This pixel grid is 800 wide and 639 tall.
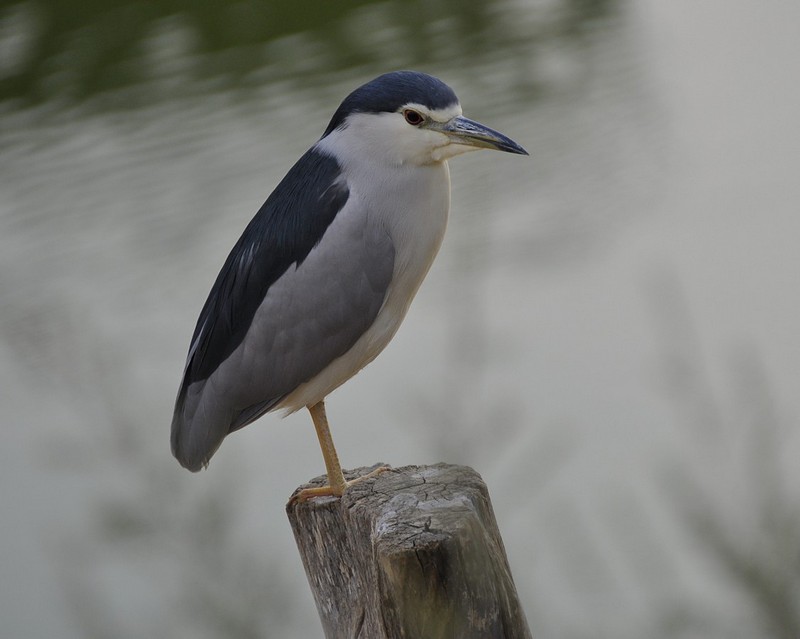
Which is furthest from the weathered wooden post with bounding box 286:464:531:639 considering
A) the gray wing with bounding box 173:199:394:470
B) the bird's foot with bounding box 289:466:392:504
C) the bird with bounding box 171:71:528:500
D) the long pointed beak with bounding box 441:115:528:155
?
the long pointed beak with bounding box 441:115:528:155

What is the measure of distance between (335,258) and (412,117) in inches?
17.5

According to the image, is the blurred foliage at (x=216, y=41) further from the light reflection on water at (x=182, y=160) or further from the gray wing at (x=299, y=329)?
the gray wing at (x=299, y=329)

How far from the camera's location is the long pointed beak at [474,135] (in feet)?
10.9

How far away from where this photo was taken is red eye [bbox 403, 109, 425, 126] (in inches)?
133

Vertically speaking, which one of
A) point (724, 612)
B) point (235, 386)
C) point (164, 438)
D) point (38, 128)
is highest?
point (38, 128)

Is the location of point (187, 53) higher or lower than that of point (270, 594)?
higher

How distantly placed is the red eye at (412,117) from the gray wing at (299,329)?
0.27m

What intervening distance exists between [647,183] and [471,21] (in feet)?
7.53

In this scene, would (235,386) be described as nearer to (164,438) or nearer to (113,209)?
(164,438)

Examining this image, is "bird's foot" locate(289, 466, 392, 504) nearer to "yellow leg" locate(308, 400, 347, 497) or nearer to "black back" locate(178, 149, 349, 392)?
"yellow leg" locate(308, 400, 347, 497)

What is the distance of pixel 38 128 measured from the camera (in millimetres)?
8172

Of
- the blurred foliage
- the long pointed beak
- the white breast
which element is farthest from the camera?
the blurred foliage

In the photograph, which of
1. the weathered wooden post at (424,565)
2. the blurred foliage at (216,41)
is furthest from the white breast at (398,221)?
the blurred foliage at (216,41)

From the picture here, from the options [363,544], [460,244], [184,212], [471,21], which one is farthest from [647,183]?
[363,544]
